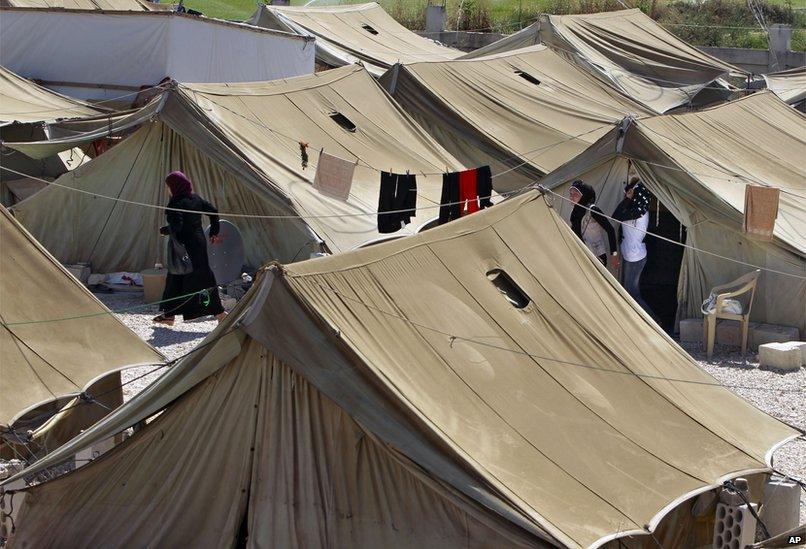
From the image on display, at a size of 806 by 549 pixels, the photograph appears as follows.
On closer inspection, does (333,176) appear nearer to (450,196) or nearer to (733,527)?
(450,196)

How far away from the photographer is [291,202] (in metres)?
12.2

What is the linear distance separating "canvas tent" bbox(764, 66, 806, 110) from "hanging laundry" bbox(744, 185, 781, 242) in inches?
411

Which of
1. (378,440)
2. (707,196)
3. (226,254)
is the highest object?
(378,440)

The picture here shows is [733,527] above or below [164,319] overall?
above

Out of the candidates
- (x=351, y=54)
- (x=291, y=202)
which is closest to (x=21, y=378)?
(x=291, y=202)

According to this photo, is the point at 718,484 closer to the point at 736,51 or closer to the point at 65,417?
the point at 65,417

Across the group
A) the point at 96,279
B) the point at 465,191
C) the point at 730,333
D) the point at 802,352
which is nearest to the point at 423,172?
the point at 465,191

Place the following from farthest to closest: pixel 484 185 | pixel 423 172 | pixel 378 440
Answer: pixel 423 172 → pixel 484 185 → pixel 378 440

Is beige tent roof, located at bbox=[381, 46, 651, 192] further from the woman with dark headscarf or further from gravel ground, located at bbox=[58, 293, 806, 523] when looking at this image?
gravel ground, located at bbox=[58, 293, 806, 523]

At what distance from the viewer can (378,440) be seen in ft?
18.7

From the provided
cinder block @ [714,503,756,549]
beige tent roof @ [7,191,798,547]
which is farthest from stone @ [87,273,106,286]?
cinder block @ [714,503,756,549]

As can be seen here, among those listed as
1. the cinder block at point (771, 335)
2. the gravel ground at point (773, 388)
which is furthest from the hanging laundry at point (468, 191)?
the cinder block at point (771, 335)

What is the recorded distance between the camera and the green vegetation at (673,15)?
27.6 meters

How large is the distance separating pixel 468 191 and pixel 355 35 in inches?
431
